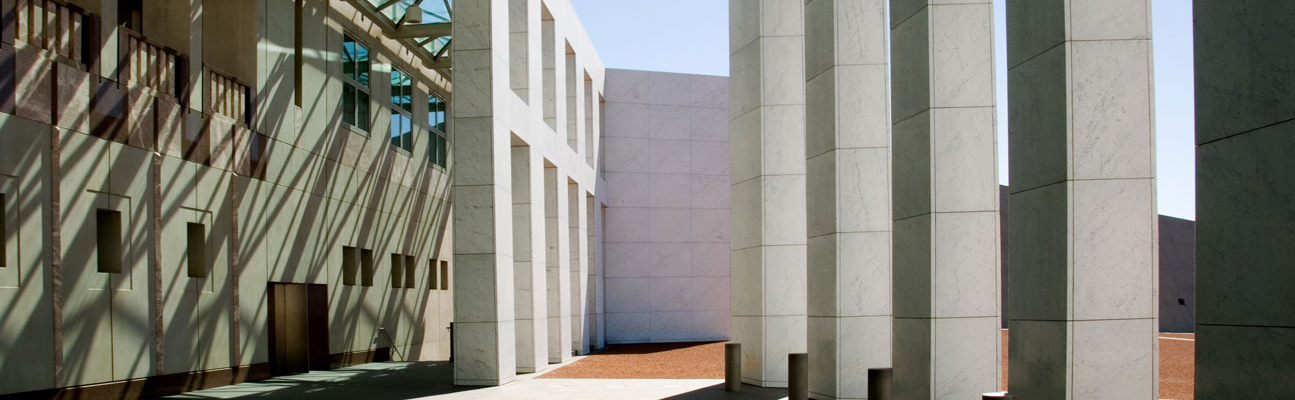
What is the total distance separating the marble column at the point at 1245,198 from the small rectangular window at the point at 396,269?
2831 centimetres

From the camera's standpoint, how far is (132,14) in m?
20.5

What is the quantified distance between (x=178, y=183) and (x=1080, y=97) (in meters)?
16.0

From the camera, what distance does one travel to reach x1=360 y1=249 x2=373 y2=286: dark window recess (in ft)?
100

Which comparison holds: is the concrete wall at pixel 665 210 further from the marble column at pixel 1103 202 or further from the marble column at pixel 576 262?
the marble column at pixel 1103 202

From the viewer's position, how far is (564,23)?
32875mm

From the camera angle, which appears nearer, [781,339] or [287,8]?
[781,339]

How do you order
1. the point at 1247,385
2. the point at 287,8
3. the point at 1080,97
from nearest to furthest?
the point at 1247,385
the point at 1080,97
the point at 287,8

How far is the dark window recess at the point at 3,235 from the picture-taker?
15188 millimetres

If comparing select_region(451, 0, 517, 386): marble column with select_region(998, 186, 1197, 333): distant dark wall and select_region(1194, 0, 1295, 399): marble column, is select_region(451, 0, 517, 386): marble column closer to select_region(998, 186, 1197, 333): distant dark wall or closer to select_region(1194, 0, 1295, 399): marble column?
select_region(1194, 0, 1295, 399): marble column

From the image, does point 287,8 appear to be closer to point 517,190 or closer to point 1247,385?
point 517,190

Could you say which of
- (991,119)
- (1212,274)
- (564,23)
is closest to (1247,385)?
(1212,274)

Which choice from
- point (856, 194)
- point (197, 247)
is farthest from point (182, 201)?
point (856, 194)

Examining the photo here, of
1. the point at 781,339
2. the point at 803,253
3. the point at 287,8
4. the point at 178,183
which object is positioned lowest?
the point at 781,339

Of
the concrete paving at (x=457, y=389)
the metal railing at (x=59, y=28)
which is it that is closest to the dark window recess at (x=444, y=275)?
the concrete paving at (x=457, y=389)
